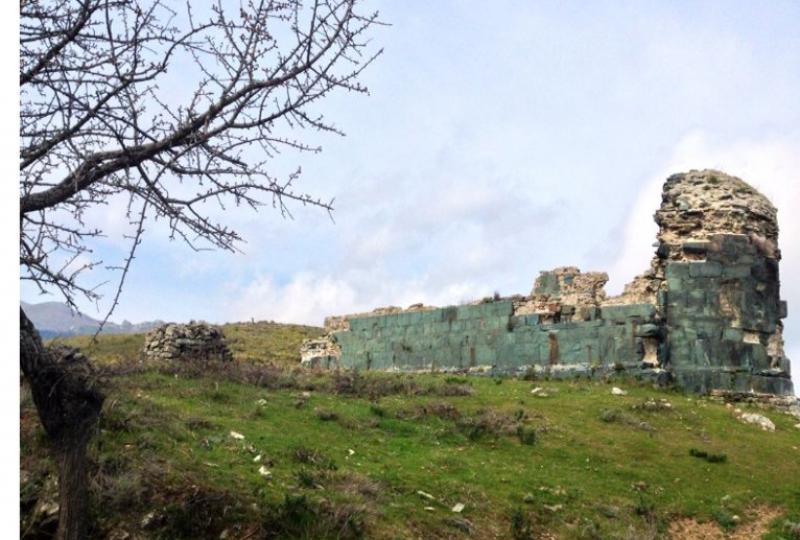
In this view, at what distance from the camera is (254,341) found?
38375mm

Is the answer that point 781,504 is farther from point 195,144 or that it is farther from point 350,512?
point 195,144

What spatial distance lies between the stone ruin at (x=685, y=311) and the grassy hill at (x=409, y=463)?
5.03 ft

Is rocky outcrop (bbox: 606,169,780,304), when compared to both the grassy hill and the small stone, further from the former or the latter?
the small stone

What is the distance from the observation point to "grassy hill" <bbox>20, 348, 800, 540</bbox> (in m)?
7.90

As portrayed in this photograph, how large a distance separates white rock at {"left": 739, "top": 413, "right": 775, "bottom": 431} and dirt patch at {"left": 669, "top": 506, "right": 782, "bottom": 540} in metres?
4.63

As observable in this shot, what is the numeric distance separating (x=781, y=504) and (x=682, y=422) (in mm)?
3279

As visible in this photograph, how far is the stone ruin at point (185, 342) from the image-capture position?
18.7 meters

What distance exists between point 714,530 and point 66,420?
24.3 ft

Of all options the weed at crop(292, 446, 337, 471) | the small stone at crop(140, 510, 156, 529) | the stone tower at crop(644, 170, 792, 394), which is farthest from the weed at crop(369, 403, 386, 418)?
the stone tower at crop(644, 170, 792, 394)

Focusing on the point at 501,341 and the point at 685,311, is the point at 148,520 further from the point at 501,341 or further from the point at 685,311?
the point at 501,341

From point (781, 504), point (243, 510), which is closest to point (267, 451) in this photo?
point (243, 510)

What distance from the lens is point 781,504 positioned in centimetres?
1108

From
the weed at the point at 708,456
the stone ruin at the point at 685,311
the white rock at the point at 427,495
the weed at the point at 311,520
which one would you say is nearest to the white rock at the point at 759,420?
the stone ruin at the point at 685,311

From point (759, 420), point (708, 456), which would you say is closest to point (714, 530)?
point (708, 456)
